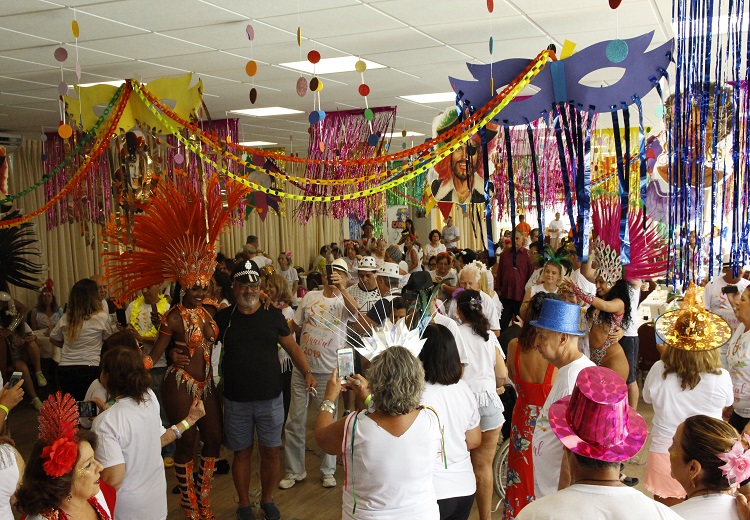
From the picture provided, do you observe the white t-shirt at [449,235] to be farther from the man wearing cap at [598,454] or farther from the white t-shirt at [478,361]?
the man wearing cap at [598,454]

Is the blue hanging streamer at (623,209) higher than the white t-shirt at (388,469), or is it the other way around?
the blue hanging streamer at (623,209)

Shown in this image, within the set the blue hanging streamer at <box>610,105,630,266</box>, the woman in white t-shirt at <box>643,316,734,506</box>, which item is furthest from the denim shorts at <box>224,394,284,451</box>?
the blue hanging streamer at <box>610,105,630,266</box>

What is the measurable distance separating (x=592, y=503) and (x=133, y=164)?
526cm

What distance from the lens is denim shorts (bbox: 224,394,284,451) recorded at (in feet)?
14.1

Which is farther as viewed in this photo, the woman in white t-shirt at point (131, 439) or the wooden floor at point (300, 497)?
the wooden floor at point (300, 497)

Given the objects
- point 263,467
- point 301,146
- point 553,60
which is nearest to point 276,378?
point 263,467

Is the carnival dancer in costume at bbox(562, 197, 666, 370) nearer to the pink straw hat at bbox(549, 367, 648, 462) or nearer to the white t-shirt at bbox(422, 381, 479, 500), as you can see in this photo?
the white t-shirt at bbox(422, 381, 479, 500)

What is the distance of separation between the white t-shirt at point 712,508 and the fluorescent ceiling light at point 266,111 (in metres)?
7.61

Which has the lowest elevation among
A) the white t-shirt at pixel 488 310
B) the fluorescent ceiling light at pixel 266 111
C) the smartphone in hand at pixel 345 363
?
the white t-shirt at pixel 488 310

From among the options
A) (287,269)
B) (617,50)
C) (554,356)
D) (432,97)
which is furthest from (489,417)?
(287,269)

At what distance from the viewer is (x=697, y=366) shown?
357 cm

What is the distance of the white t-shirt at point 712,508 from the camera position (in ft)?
7.22

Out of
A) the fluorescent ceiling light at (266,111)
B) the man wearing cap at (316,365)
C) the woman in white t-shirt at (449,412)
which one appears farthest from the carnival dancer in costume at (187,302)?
the fluorescent ceiling light at (266,111)

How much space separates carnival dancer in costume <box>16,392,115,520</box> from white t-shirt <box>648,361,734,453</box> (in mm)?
2585
